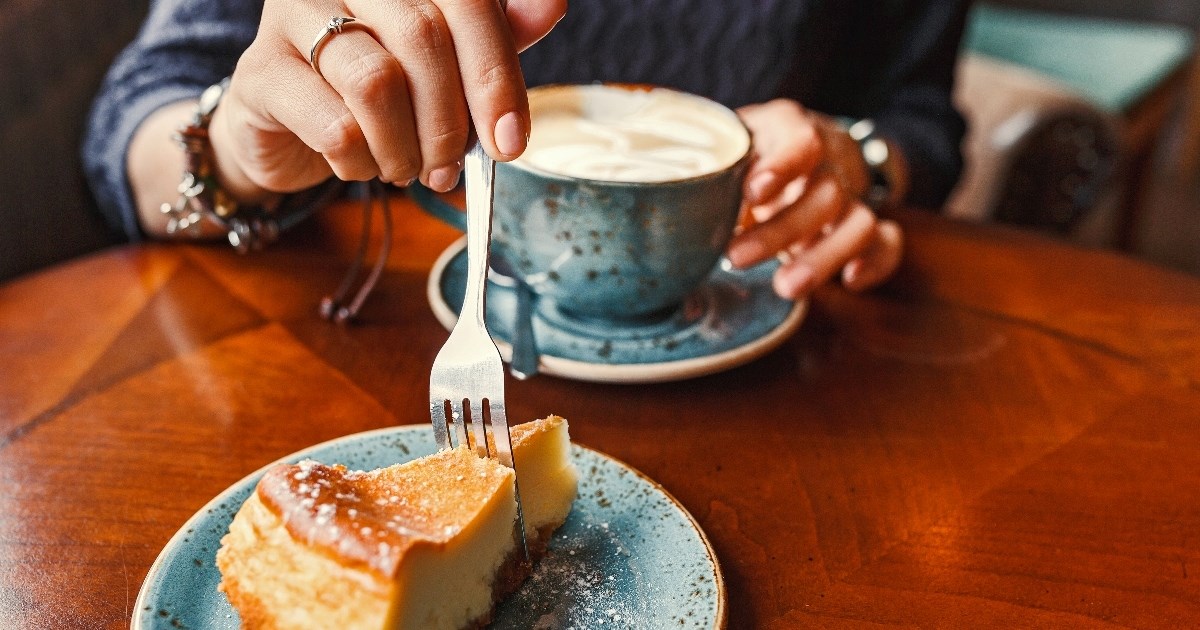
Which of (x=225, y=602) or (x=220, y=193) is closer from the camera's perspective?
(x=225, y=602)

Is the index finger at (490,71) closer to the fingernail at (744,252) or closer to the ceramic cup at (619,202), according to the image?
the ceramic cup at (619,202)

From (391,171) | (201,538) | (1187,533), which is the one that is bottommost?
(1187,533)

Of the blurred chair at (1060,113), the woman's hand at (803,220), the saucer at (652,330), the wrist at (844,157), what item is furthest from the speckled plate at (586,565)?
the blurred chair at (1060,113)

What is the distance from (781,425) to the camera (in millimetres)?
775

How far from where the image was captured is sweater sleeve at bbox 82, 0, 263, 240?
122 cm

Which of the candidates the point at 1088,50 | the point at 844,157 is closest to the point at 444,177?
the point at 844,157

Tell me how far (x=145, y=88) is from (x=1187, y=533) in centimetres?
128

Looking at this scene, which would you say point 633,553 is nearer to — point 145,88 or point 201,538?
point 201,538

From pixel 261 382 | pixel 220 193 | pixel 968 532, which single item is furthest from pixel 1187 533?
pixel 220 193

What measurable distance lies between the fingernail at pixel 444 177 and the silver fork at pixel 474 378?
0.12 ft

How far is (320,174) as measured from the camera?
94cm

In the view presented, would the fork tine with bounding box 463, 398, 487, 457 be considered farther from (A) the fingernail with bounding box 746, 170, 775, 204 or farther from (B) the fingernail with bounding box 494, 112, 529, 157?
(A) the fingernail with bounding box 746, 170, 775, 204

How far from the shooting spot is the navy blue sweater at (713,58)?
1245mm

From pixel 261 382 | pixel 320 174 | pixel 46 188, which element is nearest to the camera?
pixel 261 382
